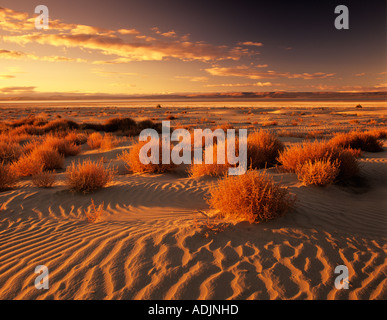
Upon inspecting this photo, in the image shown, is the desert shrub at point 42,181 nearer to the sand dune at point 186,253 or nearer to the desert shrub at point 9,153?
the sand dune at point 186,253

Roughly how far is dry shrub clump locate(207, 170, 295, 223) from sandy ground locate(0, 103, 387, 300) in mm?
174

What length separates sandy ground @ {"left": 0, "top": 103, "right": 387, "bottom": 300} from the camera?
Answer: 2686 millimetres

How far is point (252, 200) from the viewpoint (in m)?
3.94

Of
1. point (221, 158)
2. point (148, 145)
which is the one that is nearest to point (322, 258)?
A: point (221, 158)

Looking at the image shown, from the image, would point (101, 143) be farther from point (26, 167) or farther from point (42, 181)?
point (42, 181)

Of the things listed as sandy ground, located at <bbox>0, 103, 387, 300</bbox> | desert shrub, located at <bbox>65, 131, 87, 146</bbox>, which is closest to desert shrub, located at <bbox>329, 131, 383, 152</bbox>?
sandy ground, located at <bbox>0, 103, 387, 300</bbox>

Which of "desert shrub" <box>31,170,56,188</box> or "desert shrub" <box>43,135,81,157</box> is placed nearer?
"desert shrub" <box>31,170,56,188</box>

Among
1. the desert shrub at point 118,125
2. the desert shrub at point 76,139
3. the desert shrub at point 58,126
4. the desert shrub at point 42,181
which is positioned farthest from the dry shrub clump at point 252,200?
the desert shrub at point 58,126

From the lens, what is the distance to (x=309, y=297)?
257cm

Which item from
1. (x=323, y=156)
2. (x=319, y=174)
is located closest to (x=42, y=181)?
(x=319, y=174)

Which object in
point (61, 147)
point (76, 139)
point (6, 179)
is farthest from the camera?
point (76, 139)

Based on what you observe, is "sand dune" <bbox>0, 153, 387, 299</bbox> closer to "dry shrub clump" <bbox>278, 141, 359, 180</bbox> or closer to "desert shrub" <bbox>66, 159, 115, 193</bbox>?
"desert shrub" <bbox>66, 159, 115, 193</bbox>

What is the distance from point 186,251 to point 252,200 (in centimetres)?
129

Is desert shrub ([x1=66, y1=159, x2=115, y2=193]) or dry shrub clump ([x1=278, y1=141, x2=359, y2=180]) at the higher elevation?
dry shrub clump ([x1=278, y1=141, x2=359, y2=180])
